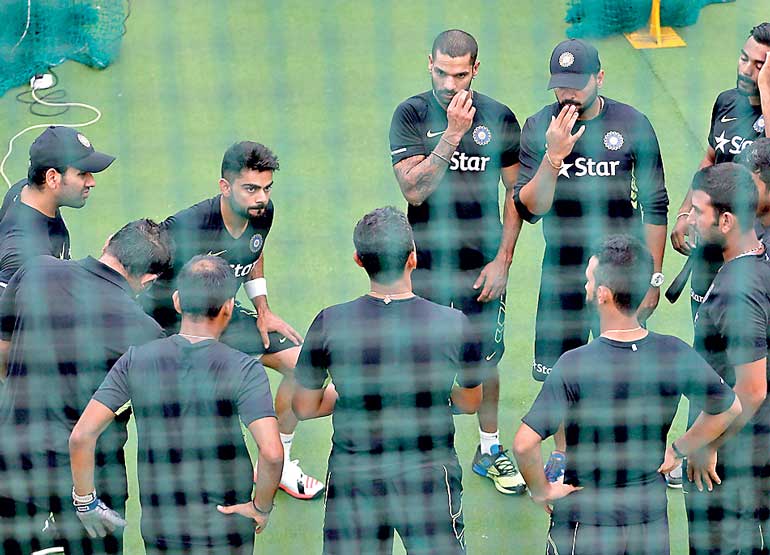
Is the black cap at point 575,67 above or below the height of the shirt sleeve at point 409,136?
above

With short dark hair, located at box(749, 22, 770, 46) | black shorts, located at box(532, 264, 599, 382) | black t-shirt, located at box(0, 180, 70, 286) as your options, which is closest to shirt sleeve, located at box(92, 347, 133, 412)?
black t-shirt, located at box(0, 180, 70, 286)

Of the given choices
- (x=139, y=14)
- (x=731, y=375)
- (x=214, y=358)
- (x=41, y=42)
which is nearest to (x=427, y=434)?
(x=214, y=358)

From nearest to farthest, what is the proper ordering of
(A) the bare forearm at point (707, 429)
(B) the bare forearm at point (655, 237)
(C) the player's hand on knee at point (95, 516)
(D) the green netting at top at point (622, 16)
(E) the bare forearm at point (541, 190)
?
(A) the bare forearm at point (707, 429)
(C) the player's hand on knee at point (95, 516)
(E) the bare forearm at point (541, 190)
(B) the bare forearm at point (655, 237)
(D) the green netting at top at point (622, 16)

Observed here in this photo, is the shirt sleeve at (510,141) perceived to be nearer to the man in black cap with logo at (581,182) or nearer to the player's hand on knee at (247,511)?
the man in black cap with logo at (581,182)

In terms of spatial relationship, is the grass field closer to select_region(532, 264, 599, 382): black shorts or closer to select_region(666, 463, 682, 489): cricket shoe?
select_region(666, 463, 682, 489): cricket shoe

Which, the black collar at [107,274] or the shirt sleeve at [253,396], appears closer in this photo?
the shirt sleeve at [253,396]

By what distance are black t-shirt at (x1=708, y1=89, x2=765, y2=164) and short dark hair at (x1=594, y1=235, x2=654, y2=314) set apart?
1.10 meters

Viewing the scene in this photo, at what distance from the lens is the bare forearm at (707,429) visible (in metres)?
3.17

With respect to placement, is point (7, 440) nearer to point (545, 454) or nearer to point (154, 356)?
point (154, 356)

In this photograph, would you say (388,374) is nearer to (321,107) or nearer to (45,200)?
(45,200)

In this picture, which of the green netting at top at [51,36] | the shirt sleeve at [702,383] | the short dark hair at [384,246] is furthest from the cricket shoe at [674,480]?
the green netting at top at [51,36]

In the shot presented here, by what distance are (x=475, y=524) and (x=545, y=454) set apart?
41cm

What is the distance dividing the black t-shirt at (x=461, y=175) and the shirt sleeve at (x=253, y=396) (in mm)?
1173

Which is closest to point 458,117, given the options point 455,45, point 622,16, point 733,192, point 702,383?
point 455,45
